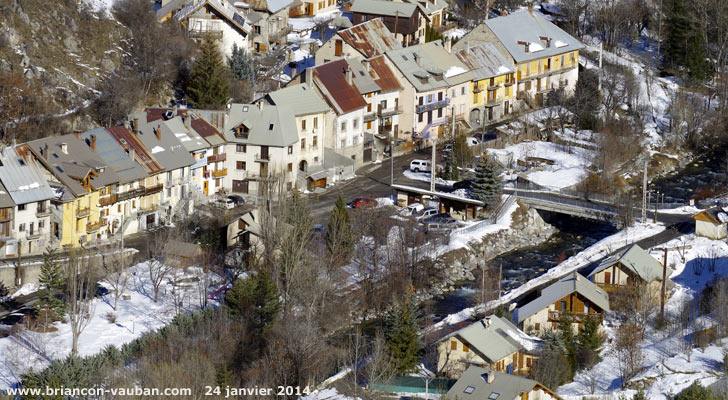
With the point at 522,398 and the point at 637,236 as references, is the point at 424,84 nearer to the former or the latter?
the point at 637,236

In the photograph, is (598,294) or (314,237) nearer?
(598,294)

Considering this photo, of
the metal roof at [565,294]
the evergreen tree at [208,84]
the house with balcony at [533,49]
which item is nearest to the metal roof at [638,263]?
the metal roof at [565,294]

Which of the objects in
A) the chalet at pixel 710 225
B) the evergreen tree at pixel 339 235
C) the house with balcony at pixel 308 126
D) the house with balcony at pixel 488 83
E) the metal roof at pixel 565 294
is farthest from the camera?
the house with balcony at pixel 488 83

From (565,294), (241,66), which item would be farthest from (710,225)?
(241,66)

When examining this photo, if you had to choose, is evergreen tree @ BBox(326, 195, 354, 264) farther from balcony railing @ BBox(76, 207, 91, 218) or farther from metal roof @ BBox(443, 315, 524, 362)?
balcony railing @ BBox(76, 207, 91, 218)

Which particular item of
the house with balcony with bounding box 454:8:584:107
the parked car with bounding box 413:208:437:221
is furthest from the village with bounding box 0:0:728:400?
the house with balcony with bounding box 454:8:584:107

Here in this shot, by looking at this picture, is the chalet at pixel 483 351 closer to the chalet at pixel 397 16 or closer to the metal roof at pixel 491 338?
the metal roof at pixel 491 338

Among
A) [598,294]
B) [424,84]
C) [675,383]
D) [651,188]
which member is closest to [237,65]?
[424,84]
